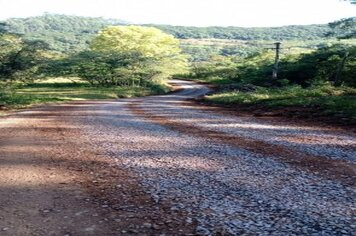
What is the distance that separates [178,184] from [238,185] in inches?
32.5

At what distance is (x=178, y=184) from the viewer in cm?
571

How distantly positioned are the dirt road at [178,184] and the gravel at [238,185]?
0.01 meters

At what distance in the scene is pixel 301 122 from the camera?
45.2 feet

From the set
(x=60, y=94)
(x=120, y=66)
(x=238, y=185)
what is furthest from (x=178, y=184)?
(x=120, y=66)

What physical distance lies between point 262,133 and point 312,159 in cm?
355

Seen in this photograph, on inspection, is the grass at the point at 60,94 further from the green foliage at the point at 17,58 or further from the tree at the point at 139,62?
the tree at the point at 139,62

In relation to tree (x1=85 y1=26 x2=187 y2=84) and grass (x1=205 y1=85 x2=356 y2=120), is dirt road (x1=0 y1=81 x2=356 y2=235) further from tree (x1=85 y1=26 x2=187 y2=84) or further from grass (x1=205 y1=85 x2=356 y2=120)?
tree (x1=85 y1=26 x2=187 y2=84)

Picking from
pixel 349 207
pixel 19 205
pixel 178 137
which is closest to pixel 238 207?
pixel 349 207

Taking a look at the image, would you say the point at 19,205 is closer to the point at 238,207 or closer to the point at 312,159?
the point at 238,207

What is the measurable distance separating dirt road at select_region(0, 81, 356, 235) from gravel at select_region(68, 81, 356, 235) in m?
0.01

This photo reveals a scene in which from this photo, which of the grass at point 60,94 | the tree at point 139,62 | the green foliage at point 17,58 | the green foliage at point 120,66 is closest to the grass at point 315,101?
the green foliage at point 17,58

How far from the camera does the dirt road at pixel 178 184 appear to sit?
13.6ft

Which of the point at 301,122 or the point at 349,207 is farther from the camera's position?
the point at 301,122

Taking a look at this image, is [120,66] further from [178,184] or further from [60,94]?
[178,184]
